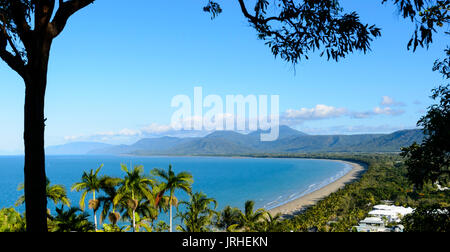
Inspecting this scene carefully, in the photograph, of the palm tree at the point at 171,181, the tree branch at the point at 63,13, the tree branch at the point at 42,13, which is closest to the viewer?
the tree branch at the point at 42,13

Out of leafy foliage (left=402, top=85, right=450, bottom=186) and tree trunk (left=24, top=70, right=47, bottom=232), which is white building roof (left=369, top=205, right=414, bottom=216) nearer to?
leafy foliage (left=402, top=85, right=450, bottom=186)

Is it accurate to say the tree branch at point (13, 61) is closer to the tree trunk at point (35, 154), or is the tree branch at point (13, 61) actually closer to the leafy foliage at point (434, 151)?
the tree trunk at point (35, 154)

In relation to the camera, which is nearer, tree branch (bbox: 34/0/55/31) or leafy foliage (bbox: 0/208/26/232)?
tree branch (bbox: 34/0/55/31)

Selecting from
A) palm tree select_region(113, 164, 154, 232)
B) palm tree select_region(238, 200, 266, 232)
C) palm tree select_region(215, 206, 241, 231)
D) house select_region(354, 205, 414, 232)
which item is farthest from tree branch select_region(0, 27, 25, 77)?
house select_region(354, 205, 414, 232)

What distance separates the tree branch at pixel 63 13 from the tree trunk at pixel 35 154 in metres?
0.78

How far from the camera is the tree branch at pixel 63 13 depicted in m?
4.66

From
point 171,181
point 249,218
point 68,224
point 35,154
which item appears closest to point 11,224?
point 68,224

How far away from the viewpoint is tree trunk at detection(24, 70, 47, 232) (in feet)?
13.7

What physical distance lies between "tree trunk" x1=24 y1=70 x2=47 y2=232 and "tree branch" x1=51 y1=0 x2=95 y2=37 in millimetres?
784

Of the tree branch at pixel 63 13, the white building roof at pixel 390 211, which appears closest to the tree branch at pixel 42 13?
the tree branch at pixel 63 13

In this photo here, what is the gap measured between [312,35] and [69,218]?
18889 mm
